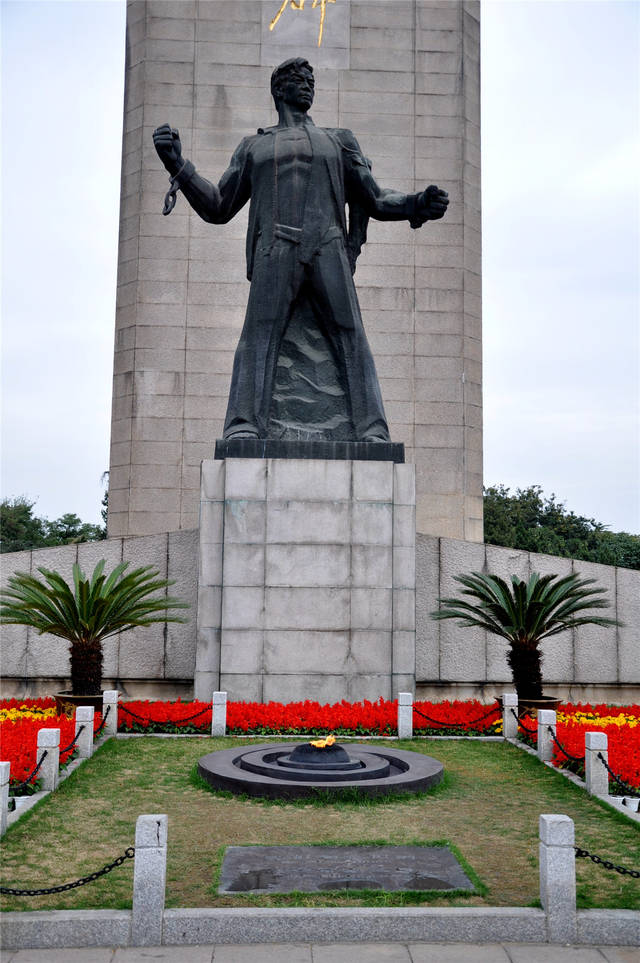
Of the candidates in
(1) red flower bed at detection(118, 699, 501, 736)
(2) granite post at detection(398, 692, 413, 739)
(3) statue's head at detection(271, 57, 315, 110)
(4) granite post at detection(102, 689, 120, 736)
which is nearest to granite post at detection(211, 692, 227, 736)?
(1) red flower bed at detection(118, 699, 501, 736)

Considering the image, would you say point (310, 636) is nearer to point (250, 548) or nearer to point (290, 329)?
point (250, 548)

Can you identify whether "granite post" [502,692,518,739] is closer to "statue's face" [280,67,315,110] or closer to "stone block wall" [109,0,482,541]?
"statue's face" [280,67,315,110]

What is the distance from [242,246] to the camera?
20906 mm

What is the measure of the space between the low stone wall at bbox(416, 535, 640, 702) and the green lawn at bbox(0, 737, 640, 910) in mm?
4508

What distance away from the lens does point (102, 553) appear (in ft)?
45.8

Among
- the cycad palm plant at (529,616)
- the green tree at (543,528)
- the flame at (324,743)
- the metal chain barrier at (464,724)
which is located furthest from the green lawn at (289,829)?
the green tree at (543,528)

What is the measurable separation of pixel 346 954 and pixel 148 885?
1071 millimetres

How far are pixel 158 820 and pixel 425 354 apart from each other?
662 inches

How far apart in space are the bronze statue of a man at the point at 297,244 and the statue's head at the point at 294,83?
0.5 inches

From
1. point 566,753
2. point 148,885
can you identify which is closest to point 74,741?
point 148,885

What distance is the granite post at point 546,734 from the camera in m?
9.30

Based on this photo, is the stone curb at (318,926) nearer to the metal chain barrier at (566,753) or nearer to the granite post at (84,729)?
the metal chain barrier at (566,753)

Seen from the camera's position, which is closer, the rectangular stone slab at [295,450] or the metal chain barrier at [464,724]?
the metal chain barrier at [464,724]

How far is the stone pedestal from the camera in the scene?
11633 millimetres
